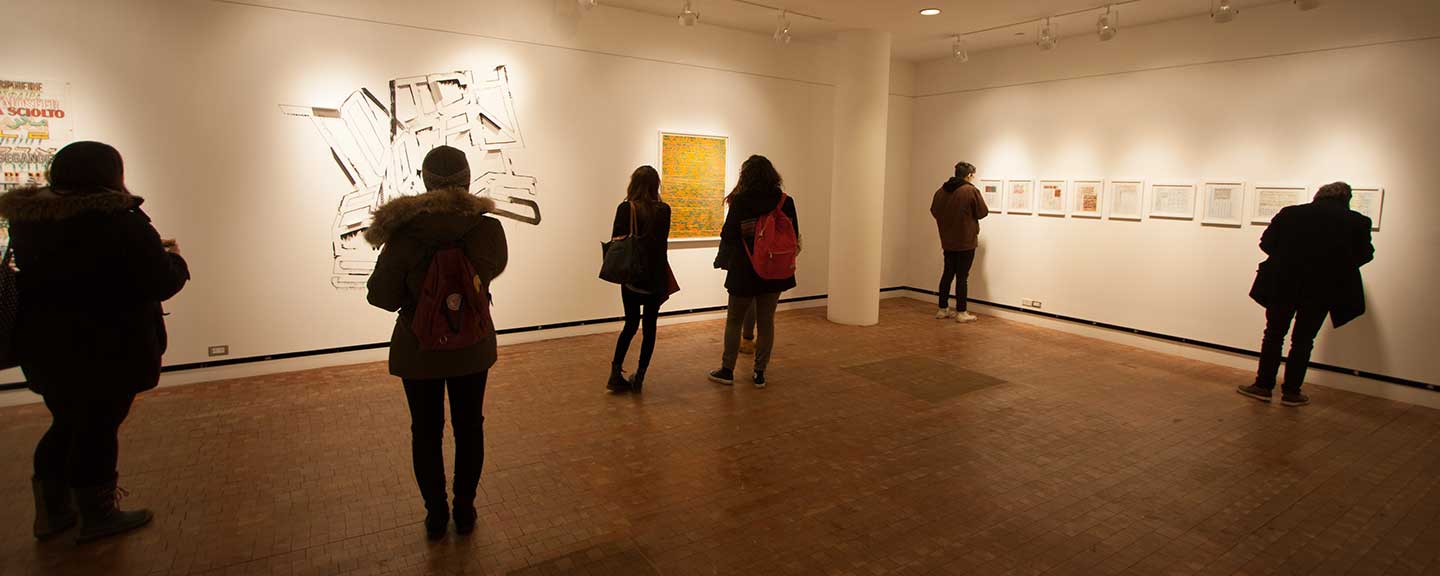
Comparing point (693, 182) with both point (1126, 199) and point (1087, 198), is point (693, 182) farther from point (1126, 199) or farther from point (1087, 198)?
point (1126, 199)

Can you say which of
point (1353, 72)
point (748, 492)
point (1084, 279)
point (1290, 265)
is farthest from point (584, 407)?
point (1353, 72)

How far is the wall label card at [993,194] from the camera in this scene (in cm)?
849

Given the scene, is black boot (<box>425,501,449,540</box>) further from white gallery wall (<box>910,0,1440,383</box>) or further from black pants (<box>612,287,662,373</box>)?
white gallery wall (<box>910,0,1440,383</box>)

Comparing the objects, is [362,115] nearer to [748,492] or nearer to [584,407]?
[584,407]

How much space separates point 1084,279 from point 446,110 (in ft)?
21.8

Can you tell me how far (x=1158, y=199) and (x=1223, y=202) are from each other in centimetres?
58

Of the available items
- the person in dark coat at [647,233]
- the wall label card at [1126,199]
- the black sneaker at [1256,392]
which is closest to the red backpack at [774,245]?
the person in dark coat at [647,233]

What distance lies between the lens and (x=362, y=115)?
5.67 metres

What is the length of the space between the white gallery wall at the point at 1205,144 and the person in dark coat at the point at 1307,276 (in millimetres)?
710

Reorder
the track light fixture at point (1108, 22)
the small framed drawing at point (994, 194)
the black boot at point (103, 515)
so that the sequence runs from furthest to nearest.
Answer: the small framed drawing at point (994, 194) → the track light fixture at point (1108, 22) → the black boot at point (103, 515)

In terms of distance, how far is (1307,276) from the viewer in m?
5.11

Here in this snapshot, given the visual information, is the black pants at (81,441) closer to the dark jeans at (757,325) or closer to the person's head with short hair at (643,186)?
the person's head with short hair at (643,186)

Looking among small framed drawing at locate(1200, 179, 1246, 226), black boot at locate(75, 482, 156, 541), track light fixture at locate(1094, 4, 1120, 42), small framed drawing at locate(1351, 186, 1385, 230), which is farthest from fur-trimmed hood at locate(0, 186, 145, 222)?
small framed drawing at locate(1351, 186, 1385, 230)

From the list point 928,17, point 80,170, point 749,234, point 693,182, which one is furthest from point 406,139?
point 928,17
